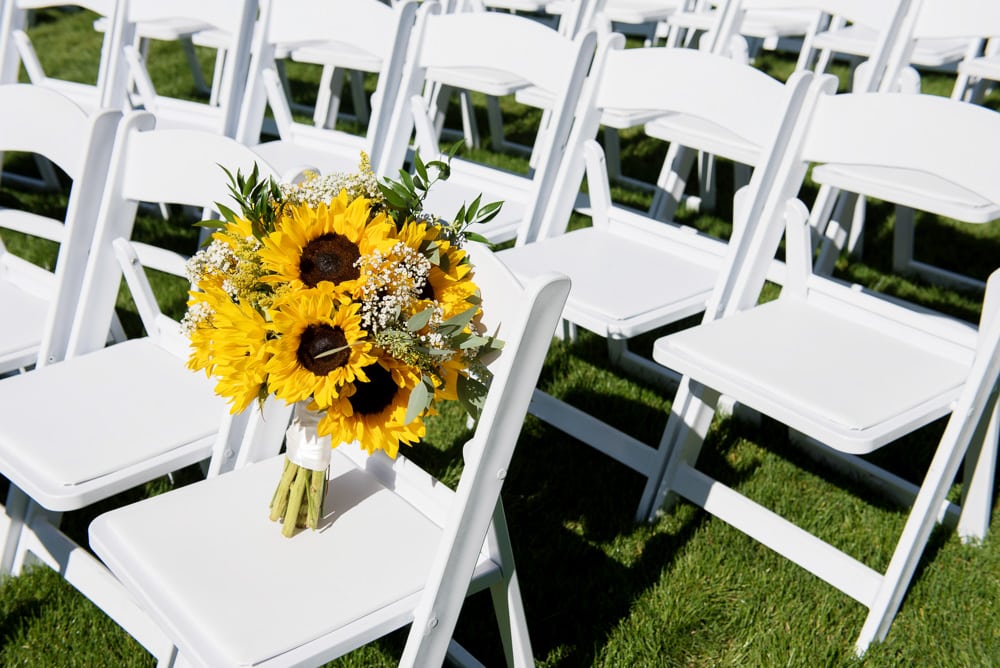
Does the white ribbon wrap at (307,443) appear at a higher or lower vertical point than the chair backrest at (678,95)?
lower

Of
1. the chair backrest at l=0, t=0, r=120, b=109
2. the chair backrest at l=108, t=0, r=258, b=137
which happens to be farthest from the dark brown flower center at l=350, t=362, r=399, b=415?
the chair backrest at l=0, t=0, r=120, b=109

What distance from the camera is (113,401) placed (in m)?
2.08

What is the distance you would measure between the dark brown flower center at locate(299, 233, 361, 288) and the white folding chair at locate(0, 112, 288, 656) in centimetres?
70

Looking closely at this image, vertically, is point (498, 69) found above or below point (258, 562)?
above

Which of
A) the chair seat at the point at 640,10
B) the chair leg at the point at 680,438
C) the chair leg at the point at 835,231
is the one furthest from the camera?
the chair seat at the point at 640,10

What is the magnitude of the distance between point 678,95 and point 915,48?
6.84 ft

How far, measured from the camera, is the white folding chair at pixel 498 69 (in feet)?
9.14

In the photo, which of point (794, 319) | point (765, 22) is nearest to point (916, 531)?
point (794, 319)

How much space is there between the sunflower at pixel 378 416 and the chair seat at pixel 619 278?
2.84 feet

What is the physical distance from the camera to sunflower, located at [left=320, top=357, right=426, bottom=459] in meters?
1.44

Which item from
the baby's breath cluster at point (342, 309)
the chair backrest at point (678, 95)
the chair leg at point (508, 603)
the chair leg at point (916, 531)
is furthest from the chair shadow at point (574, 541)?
the baby's breath cluster at point (342, 309)

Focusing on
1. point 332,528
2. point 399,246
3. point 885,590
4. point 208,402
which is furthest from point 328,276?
point 885,590

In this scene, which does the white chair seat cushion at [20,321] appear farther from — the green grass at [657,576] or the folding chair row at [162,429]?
the green grass at [657,576]

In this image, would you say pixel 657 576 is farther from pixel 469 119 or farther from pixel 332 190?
pixel 469 119
